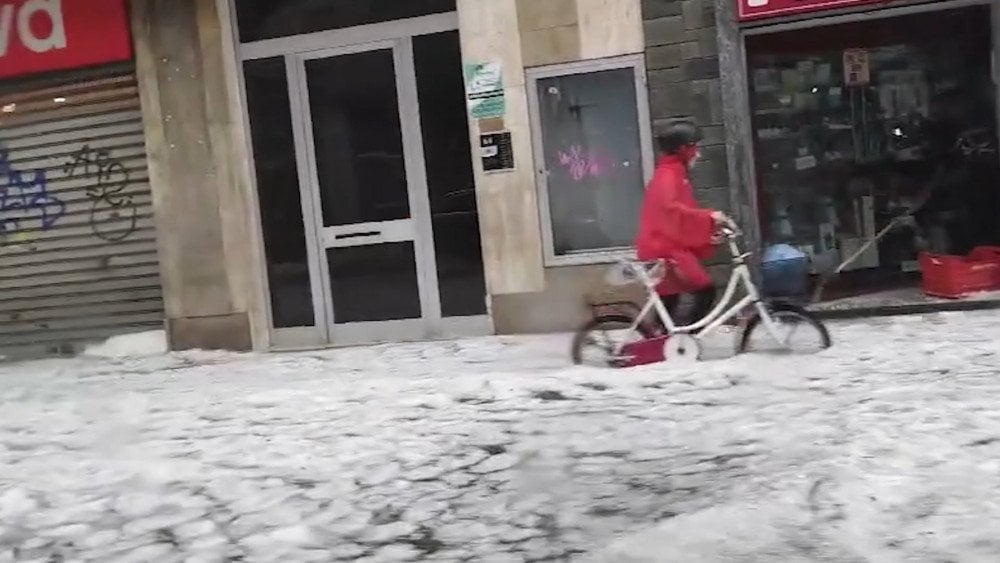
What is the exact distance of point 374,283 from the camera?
32.5 feet

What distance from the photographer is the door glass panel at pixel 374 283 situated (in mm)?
9797

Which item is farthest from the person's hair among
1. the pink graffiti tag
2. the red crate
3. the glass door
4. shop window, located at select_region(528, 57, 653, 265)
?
the glass door

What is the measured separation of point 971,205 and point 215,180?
6.53m

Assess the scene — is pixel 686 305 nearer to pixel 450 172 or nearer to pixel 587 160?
pixel 587 160

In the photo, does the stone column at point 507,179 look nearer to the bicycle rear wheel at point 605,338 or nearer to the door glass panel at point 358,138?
the door glass panel at point 358,138

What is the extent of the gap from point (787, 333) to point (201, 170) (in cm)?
532

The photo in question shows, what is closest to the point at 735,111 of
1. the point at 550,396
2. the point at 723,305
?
the point at 723,305

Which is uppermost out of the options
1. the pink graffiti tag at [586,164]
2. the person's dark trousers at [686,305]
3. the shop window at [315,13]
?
the shop window at [315,13]

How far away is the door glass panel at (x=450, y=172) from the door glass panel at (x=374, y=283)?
0.96 ft

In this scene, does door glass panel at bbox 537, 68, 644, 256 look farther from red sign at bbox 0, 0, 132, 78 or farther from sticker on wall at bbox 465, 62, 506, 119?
red sign at bbox 0, 0, 132, 78

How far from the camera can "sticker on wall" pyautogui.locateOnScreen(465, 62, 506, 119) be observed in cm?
923

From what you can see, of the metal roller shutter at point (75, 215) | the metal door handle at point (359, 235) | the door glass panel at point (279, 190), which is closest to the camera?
the metal door handle at point (359, 235)

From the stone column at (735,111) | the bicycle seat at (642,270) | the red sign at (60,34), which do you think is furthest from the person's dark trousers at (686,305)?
the red sign at (60,34)

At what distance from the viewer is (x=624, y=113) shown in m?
9.10
